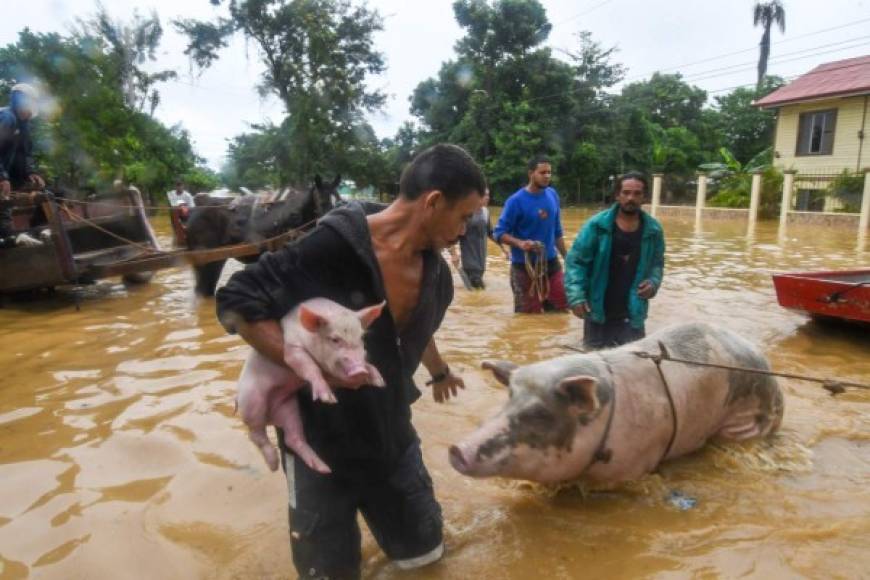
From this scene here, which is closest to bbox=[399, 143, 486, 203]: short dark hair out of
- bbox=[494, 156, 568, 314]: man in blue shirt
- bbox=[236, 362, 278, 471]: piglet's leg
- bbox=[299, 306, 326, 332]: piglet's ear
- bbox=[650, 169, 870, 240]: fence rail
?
bbox=[299, 306, 326, 332]: piglet's ear

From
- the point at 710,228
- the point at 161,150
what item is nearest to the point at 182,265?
the point at 710,228

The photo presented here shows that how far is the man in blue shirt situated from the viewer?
21.6 ft

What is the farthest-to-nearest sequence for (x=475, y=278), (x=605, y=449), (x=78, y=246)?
(x=78, y=246)
(x=475, y=278)
(x=605, y=449)

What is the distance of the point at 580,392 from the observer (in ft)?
9.47

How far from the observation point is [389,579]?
2570 millimetres

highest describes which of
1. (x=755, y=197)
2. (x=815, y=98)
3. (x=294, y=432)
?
(x=815, y=98)

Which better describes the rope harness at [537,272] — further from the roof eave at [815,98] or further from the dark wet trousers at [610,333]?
the roof eave at [815,98]

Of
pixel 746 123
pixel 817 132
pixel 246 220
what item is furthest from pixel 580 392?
pixel 746 123

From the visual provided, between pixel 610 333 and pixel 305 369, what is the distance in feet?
11.9

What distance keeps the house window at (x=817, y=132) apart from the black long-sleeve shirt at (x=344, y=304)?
2658 centimetres

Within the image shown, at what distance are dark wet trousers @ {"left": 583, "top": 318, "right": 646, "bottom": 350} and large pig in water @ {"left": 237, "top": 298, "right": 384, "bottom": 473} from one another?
3329 millimetres

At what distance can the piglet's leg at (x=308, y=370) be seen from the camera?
1.93 meters

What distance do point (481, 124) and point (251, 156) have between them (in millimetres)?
14080

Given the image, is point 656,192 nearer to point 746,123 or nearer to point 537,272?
point 746,123
